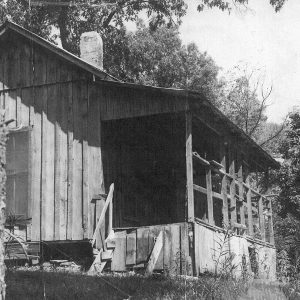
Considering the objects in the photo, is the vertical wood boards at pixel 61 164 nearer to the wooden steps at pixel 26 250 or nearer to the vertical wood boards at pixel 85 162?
the vertical wood boards at pixel 85 162

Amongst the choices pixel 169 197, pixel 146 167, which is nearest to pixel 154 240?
pixel 146 167

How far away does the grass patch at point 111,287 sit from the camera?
29.9 feet

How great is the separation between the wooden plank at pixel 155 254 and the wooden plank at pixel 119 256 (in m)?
0.98

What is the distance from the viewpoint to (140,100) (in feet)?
51.0

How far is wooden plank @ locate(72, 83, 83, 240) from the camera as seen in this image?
15.8 metres

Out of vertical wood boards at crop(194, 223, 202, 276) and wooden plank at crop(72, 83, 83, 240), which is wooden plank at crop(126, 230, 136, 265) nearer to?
vertical wood boards at crop(194, 223, 202, 276)

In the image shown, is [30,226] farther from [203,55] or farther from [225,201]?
[203,55]

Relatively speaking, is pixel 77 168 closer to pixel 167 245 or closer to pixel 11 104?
pixel 11 104

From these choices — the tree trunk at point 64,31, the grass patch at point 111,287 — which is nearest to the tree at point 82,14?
the tree trunk at point 64,31

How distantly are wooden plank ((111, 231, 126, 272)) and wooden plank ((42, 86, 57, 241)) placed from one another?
2.06 meters

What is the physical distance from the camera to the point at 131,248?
574 inches

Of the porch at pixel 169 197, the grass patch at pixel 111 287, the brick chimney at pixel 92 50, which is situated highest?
the brick chimney at pixel 92 50

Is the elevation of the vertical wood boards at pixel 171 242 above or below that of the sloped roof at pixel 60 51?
below

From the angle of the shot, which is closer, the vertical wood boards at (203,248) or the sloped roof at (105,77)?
the vertical wood boards at (203,248)
